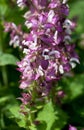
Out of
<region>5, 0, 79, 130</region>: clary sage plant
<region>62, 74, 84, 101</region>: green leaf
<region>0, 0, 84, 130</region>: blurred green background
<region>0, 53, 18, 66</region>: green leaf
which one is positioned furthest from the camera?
<region>62, 74, 84, 101</region>: green leaf

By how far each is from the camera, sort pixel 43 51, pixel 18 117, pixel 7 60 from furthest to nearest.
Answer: pixel 7 60 < pixel 18 117 < pixel 43 51

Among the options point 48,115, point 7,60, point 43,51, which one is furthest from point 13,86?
point 43,51

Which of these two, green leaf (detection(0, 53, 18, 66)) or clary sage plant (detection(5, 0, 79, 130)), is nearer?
clary sage plant (detection(5, 0, 79, 130))

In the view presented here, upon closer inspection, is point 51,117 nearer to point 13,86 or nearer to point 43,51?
point 43,51

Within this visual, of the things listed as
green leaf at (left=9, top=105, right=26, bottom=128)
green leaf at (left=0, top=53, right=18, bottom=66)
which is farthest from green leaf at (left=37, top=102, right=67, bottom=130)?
green leaf at (left=0, top=53, right=18, bottom=66)

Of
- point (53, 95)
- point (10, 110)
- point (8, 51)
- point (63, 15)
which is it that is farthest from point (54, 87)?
point (8, 51)

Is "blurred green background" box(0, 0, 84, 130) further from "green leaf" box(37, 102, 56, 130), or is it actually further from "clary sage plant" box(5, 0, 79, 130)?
"clary sage plant" box(5, 0, 79, 130)

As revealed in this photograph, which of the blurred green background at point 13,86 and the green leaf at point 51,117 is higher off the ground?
the blurred green background at point 13,86

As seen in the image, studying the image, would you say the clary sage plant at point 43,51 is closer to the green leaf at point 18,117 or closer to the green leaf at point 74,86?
the green leaf at point 18,117

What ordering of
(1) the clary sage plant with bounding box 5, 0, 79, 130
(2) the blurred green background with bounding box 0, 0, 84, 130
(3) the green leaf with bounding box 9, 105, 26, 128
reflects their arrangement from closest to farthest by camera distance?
(1) the clary sage plant with bounding box 5, 0, 79, 130
(3) the green leaf with bounding box 9, 105, 26, 128
(2) the blurred green background with bounding box 0, 0, 84, 130

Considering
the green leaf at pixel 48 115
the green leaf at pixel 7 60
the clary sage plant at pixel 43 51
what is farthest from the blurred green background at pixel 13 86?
the clary sage plant at pixel 43 51

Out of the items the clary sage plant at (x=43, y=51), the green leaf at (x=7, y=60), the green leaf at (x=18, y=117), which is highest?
the green leaf at (x=7, y=60)

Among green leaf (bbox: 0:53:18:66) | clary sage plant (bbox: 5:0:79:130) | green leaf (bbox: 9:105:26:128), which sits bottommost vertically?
green leaf (bbox: 9:105:26:128)
